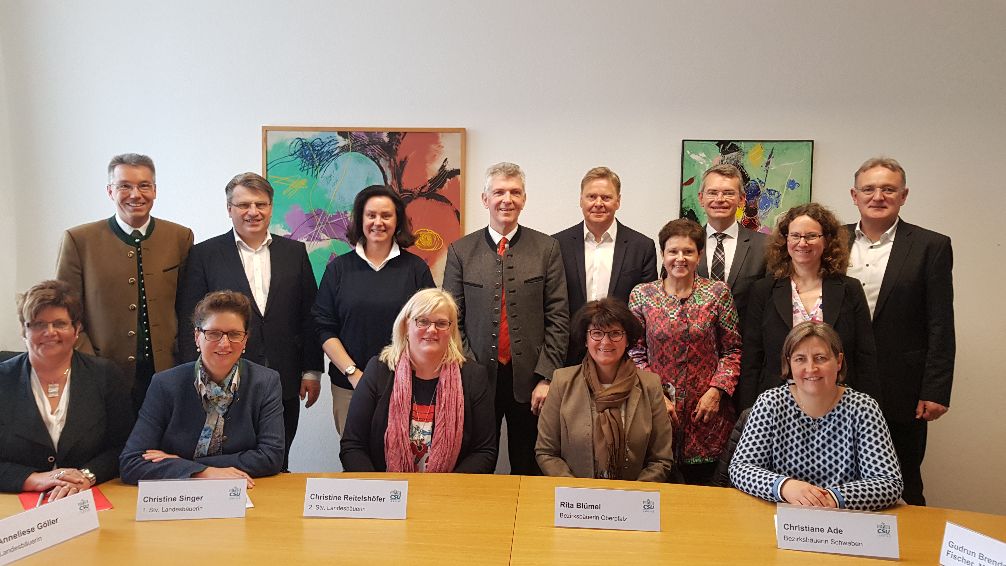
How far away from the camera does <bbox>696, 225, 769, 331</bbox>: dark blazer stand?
3.10 m

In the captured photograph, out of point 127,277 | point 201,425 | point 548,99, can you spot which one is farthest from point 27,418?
point 548,99

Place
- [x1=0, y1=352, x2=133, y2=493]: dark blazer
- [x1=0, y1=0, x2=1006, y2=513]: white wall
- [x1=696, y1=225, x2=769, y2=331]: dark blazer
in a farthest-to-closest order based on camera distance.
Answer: [x1=0, y1=0, x2=1006, y2=513]: white wall < [x1=696, y1=225, x2=769, y2=331]: dark blazer < [x1=0, y1=352, x2=133, y2=493]: dark blazer

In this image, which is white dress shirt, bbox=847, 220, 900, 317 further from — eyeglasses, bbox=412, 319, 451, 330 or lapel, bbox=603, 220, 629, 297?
eyeglasses, bbox=412, 319, 451, 330

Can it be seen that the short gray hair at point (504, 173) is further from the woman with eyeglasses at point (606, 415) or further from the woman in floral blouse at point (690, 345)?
the woman with eyeglasses at point (606, 415)

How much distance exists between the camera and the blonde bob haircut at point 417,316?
255 cm

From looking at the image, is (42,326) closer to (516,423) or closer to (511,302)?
(511,302)

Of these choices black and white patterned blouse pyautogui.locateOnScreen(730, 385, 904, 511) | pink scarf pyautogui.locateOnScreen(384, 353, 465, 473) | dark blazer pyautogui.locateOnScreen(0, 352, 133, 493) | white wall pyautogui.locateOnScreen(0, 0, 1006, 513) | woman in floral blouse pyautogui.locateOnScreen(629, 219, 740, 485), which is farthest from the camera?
white wall pyautogui.locateOnScreen(0, 0, 1006, 513)

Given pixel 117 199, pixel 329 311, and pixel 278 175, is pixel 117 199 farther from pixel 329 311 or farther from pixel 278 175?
pixel 278 175

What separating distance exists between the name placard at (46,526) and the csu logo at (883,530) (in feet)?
6.33

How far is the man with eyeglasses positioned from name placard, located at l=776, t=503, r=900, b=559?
2350mm

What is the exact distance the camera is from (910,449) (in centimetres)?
312

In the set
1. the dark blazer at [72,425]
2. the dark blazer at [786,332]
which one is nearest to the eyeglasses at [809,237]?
the dark blazer at [786,332]

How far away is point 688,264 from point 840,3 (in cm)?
205

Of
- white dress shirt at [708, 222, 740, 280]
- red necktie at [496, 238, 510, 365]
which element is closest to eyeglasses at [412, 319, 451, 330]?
red necktie at [496, 238, 510, 365]
